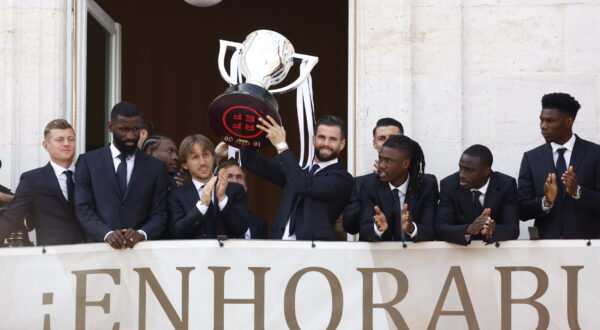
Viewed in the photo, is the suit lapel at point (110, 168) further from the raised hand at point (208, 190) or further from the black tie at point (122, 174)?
the raised hand at point (208, 190)

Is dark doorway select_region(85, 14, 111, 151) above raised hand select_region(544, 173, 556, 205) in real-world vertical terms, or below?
above

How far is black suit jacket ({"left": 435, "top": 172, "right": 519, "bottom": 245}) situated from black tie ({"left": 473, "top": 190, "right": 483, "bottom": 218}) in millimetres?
17

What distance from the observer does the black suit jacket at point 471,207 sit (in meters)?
8.36

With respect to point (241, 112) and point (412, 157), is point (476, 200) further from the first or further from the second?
point (241, 112)

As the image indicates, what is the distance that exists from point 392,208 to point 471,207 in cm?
50

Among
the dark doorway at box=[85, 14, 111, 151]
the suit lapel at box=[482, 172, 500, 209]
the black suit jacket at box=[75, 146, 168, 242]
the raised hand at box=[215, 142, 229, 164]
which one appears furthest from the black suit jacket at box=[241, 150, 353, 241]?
the dark doorway at box=[85, 14, 111, 151]

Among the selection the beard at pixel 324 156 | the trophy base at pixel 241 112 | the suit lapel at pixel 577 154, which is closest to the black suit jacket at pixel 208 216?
the trophy base at pixel 241 112

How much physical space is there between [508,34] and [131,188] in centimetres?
340

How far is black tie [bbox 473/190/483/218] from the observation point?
27.9 feet

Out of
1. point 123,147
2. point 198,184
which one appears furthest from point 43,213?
point 198,184

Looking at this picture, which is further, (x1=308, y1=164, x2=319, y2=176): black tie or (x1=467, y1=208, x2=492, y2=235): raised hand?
(x1=308, y1=164, x2=319, y2=176): black tie

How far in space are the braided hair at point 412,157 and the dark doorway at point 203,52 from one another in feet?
26.5

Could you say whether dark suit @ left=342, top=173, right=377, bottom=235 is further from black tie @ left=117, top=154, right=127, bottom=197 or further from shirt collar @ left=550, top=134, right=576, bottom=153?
black tie @ left=117, top=154, right=127, bottom=197

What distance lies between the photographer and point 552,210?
28.4 feet
